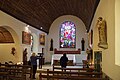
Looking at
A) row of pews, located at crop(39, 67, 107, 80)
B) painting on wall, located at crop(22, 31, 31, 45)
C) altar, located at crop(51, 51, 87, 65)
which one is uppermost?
painting on wall, located at crop(22, 31, 31, 45)

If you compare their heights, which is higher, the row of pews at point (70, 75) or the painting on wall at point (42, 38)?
the painting on wall at point (42, 38)

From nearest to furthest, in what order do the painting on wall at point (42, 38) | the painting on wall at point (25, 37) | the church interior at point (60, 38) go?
the church interior at point (60, 38) → the painting on wall at point (25, 37) → the painting on wall at point (42, 38)

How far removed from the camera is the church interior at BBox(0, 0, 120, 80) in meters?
6.26

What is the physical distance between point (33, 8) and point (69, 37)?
10.9 m

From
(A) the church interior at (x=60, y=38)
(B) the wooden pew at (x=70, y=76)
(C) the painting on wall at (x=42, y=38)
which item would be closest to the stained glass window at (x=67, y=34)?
(A) the church interior at (x=60, y=38)

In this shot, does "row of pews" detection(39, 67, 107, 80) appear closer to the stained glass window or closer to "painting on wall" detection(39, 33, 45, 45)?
"painting on wall" detection(39, 33, 45, 45)

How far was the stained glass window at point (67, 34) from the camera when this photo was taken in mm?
26641

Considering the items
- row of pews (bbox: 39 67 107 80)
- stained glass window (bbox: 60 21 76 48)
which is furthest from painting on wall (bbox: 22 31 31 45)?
stained glass window (bbox: 60 21 76 48)

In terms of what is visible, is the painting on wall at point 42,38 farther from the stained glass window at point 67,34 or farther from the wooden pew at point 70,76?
the wooden pew at point 70,76

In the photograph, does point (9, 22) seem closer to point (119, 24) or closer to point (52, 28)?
point (119, 24)

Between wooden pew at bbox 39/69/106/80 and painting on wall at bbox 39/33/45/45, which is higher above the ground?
painting on wall at bbox 39/33/45/45

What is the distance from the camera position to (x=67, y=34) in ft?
88.4

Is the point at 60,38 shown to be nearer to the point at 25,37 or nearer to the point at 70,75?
the point at 25,37

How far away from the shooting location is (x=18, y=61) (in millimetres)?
15797
